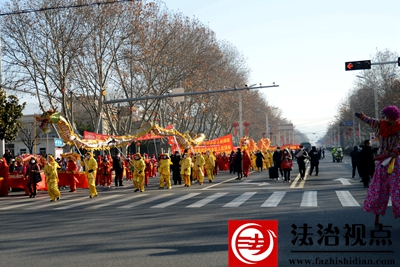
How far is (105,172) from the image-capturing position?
1111 inches

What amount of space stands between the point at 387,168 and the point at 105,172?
19788 millimetres

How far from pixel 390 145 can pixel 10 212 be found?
35.6 feet

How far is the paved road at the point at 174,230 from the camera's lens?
27.2 ft

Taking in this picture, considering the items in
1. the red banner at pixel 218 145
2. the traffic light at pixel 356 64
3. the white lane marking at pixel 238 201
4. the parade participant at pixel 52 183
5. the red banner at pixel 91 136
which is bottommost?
the white lane marking at pixel 238 201

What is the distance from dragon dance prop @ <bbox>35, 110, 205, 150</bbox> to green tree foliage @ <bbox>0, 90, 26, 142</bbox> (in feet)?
16.1

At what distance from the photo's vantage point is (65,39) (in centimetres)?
3644

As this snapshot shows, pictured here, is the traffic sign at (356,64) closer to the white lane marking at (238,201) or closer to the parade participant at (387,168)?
the white lane marking at (238,201)

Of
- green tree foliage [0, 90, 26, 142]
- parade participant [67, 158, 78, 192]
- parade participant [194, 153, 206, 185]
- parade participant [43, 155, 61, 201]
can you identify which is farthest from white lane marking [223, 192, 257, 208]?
green tree foliage [0, 90, 26, 142]

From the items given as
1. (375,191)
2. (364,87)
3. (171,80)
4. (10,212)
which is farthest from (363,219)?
(364,87)

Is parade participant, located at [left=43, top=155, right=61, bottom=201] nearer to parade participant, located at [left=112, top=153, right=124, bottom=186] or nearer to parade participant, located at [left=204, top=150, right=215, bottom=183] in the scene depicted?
parade participant, located at [left=112, top=153, right=124, bottom=186]

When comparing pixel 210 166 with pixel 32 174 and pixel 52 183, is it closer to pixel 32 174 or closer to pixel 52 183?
pixel 32 174

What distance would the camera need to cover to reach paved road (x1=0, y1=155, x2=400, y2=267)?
8.30m

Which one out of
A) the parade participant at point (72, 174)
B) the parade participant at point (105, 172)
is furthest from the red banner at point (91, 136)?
the parade participant at point (72, 174)

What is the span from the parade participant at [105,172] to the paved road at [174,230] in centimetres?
947
